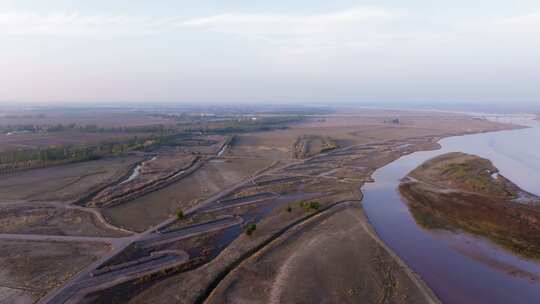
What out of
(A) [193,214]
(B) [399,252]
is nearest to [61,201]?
(A) [193,214]

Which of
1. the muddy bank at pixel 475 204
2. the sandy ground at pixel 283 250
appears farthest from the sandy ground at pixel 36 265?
the muddy bank at pixel 475 204

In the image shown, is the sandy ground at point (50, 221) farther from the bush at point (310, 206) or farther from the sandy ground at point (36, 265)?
the bush at point (310, 206)

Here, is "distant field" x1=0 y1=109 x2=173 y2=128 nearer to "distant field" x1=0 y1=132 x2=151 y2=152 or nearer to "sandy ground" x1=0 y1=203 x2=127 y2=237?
"distant field" x1=0 y1=132 x2=151 y2=152

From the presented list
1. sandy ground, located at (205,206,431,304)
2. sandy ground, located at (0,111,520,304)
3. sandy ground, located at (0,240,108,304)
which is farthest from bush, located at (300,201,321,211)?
sandy ground, located at (0,240,108,304)

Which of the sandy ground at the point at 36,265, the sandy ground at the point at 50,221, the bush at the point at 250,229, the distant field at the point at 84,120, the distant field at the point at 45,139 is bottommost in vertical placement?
the sandy ground at the point at 36,265

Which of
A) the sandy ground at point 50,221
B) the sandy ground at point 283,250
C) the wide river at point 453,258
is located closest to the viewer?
the sandy ground at point 283,250

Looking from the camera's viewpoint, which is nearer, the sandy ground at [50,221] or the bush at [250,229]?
the bush at [250,229]

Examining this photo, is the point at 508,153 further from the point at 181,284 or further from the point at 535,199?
the point at 181,284

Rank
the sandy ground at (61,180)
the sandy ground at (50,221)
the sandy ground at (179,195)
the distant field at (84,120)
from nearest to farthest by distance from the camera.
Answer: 1. the sandy ground at (50,221)
2. the sandy ground at (179,195)
3. the sandy ground at (61,180)
4. the distant field at (84,120)
